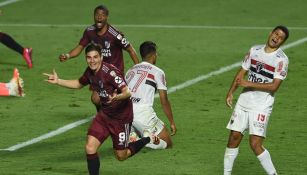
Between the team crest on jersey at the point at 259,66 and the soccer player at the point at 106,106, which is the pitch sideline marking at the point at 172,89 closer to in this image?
the soccer player at the point at 106,106

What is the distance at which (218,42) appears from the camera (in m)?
27.8

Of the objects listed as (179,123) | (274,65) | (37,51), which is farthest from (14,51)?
(274,65)

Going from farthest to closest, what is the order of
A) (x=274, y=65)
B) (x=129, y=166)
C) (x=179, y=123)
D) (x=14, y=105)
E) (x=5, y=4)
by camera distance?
(x=5, y=4), (x=14, y=105), (x=179, y=123), (x=129, y=166), (x=274, y=65)

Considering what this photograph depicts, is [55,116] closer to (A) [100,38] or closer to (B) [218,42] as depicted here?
(A) [100,38]

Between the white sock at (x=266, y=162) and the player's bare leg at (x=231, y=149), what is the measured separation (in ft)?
1.16

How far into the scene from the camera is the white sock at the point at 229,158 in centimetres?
1565

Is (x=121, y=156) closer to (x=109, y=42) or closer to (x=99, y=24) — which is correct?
(x=109, y=42)

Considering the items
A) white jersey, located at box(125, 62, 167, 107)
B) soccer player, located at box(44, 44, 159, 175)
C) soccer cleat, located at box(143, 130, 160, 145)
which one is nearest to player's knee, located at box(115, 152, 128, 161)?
soccer player, located at box(44, 44, 159, 175)

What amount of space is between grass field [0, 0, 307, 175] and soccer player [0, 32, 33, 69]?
1.17ft

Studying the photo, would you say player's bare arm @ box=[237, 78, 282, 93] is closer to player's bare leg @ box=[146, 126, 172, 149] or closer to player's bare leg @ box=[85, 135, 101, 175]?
player's bare leg @ box=[85, 135, 101, 175]

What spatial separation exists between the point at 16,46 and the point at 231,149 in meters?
10.5

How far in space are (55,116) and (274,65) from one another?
22.0 ft

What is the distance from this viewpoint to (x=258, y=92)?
15.5 meters

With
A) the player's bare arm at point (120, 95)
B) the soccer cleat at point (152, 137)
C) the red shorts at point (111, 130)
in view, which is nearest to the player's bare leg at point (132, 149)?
the red shorts at point (111, 130)
